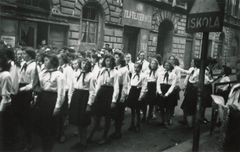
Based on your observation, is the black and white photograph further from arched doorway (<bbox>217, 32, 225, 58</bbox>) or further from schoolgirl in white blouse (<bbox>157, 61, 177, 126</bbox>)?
arched doorway (<bbox>217, 32, 225, 58</bbox>)

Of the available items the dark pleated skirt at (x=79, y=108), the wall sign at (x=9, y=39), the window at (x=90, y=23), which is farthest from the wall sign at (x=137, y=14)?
the dark pleated skirt at (x=79, y=108)

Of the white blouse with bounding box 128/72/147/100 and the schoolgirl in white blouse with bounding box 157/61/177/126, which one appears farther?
the schoolgirl in white blouse with bounding box 157/61/177/126

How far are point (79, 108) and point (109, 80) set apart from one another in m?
0.87

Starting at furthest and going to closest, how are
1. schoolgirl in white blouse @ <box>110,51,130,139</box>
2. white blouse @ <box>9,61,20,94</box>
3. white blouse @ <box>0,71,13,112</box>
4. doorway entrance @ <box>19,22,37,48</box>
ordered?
doorway entrance @ <box>19,22,37,48</box>, schoolgirl in white blouse @ <box>110,51,130,139</box>, white blouse @ <box>9,61,20,94</box>, white blouse @ <box>0,71,13,112</box>

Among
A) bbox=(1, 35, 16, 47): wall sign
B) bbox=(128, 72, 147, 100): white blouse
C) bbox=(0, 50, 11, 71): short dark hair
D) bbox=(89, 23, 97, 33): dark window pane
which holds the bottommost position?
bbox=(128, 72, 147, 100): white blouse

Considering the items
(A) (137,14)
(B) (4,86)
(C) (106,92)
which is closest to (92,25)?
(A) (137,14)

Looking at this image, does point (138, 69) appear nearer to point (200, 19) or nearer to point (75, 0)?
point (200, 19)

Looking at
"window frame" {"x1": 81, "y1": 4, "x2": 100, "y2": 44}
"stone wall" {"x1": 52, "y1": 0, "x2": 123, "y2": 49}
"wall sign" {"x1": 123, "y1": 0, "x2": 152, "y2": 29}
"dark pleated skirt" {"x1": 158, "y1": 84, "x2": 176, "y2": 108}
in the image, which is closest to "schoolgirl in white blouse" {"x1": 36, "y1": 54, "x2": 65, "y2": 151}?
"dark pleated skirt" {"x1": 158, "y1": 84, "x2": 176, "y2": 108}

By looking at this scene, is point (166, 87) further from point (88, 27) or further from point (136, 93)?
point (88, 27)

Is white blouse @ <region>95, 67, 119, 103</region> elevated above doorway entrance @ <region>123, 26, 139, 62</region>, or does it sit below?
below

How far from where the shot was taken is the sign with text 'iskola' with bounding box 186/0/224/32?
5.04 meters

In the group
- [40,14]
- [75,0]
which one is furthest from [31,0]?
[75,0]

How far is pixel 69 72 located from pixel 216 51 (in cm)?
2502

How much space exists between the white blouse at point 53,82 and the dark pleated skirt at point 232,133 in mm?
2815
